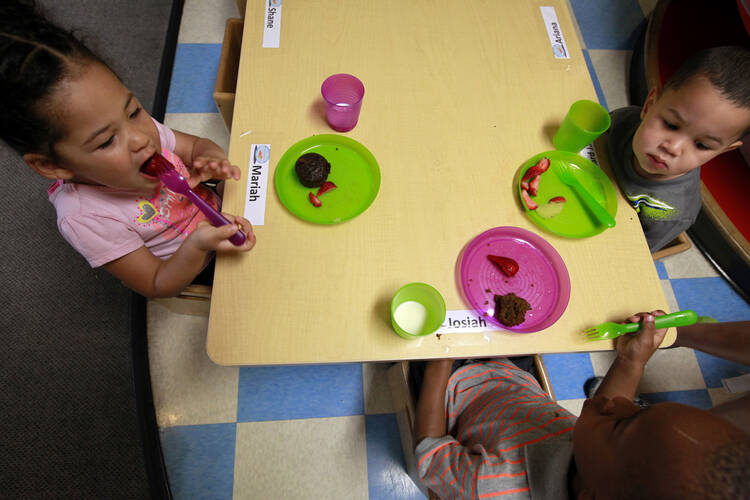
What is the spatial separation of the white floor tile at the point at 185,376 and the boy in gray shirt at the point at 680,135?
146 cm

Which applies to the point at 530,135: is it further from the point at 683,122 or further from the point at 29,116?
the point at 29,116

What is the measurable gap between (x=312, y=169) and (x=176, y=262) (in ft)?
1.24

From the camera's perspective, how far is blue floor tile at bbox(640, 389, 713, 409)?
4.97 ft

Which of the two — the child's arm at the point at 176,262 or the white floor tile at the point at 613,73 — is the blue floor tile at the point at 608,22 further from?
the child's arm at the point at 176,262

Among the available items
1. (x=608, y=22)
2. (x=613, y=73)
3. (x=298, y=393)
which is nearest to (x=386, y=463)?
(x=298, y=393)

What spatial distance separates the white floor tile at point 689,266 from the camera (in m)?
1.74

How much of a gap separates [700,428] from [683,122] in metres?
0.81

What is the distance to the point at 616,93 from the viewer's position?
2.06 meters

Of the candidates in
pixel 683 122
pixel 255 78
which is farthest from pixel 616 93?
pixel 255 78

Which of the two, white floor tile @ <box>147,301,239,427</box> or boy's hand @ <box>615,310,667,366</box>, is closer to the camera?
boy's hand @ <box>615,310,667,366</box>

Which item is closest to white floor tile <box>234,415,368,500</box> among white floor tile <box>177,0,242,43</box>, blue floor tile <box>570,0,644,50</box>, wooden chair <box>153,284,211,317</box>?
wooden chair <box>153,284,211,317</box>

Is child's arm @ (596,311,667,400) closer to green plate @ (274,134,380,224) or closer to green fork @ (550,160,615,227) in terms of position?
green fork @ (550,160,615,227)

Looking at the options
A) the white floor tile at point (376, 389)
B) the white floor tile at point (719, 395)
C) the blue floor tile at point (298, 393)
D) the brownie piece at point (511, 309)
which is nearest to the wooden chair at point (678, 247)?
the brownie piece at point (511, 309)

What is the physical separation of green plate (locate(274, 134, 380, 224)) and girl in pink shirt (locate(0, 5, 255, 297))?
0.40ft
